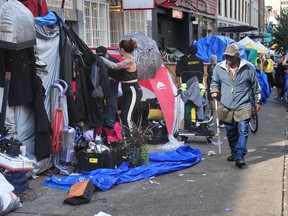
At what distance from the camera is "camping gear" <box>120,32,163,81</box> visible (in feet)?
29.5

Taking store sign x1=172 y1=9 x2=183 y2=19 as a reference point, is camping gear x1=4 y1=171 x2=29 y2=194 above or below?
below

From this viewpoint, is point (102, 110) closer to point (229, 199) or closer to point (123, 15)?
point (229, 199)

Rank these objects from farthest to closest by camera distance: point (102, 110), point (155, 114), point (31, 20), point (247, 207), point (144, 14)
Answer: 1. point (144, 14)
2. point (155, 114)
3. point (102, 110)
4. point (31, 20)
5. point (247, 207)

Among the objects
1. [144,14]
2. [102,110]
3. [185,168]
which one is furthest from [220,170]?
[144,14]

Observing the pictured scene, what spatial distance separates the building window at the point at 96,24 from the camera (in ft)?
40.2

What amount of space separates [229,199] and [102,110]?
2865 millimetres

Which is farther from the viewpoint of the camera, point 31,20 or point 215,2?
point 215,2

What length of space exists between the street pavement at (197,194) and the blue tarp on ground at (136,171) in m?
0.10

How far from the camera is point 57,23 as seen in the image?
22.0 feet

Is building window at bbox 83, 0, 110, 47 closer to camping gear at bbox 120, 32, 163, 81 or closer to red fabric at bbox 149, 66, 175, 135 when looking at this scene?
camping gear at bbox 120, 32, 163, 81

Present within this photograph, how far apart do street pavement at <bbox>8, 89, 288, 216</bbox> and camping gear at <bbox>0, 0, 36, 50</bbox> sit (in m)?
1.89

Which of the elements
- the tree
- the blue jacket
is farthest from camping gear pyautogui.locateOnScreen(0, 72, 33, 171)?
the tree

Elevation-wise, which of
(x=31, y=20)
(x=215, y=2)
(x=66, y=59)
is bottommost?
(x=66, y=59)

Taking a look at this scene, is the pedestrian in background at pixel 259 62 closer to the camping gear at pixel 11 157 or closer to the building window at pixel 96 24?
the building window at pixel 96 24
